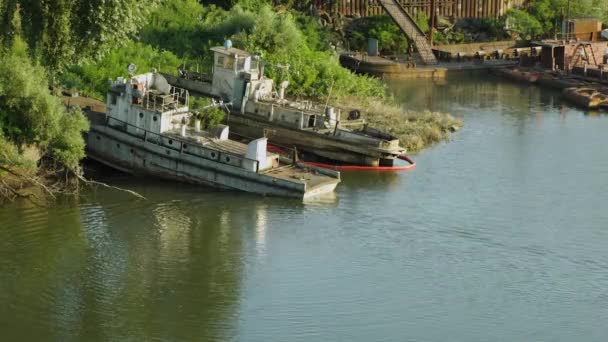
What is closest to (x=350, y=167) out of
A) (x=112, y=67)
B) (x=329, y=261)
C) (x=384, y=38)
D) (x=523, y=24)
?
(x=329, y=261)

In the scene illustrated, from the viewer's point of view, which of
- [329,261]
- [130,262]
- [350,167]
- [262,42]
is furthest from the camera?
[262,42]

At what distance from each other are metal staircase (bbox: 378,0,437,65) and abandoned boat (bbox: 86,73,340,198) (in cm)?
2914

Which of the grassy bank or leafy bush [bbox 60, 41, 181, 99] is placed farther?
the grassy bank

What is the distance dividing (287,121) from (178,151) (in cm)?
614

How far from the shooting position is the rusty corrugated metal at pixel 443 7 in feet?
252

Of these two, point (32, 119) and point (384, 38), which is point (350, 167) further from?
point (384, 38)

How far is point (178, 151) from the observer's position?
43219 millimetres

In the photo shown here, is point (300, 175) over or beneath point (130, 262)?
over

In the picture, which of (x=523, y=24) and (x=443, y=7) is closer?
(x=523, y=24)

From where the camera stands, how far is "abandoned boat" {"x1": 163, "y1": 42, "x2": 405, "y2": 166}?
1836 inches

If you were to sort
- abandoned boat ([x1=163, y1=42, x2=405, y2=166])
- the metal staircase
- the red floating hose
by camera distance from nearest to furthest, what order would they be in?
the red floating hose → abandoned boat ([x1=163, y1=42, x2=405, y2=166]) → the metal staircase

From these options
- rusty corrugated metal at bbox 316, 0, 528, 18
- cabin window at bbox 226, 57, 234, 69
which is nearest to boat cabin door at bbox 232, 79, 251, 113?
cabin window at bbox 226, 57, 234, 69

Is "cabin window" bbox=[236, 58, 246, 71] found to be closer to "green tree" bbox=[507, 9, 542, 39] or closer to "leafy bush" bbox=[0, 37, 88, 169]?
"leafy bush" bbox=[0, 37, 88, 169]

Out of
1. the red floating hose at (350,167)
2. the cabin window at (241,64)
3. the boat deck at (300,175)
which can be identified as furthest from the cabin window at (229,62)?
the boat deck at (300,175)
